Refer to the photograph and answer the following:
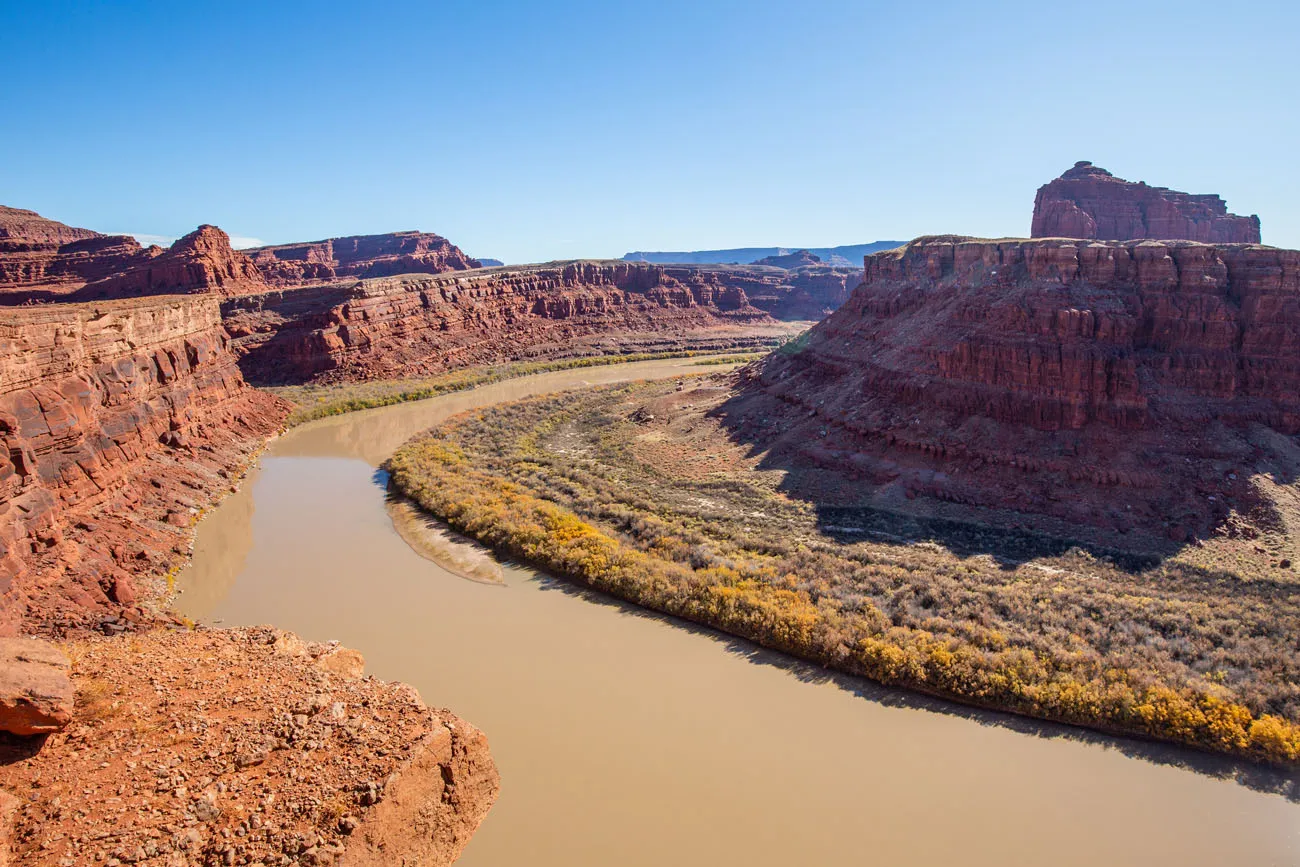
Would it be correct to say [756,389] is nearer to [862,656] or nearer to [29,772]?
[862,656]

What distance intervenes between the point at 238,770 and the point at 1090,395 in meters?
Result: 27.8

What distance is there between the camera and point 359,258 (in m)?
124

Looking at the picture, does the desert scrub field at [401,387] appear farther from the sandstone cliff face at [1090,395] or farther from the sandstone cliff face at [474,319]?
the sandstone cliff face at [1090,395]

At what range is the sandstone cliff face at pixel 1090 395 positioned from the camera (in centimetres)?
2277

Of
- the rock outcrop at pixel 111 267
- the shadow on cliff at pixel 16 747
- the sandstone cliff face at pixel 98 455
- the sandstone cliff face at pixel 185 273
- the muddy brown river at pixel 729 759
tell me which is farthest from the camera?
the sandstone cliff face at pixel 185 273

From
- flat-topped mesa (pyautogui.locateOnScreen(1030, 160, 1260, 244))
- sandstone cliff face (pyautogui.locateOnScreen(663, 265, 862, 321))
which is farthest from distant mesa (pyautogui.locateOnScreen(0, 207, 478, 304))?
flat-topped mesa (pyautogui.locateOnScreen(1030, 160, 1260, 244))

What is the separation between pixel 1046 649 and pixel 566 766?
11155 mm

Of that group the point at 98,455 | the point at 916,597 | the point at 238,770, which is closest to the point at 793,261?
the point at 916,597

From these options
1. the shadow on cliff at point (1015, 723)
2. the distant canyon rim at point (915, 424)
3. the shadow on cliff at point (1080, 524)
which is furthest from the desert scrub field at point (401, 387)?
the shadow on cliff at point (1015, 723)

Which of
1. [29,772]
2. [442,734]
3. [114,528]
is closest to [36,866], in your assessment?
[29,772]

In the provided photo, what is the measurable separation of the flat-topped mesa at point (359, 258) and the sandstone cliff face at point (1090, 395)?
8020 cm

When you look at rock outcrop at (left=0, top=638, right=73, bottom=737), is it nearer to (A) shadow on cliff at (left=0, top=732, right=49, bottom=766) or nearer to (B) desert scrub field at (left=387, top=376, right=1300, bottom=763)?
(A) shadow on cliff at (left=0, top=732, right=49, bottom=766)

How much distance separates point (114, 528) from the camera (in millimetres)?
20562

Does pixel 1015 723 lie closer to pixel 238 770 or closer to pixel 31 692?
pixel 238 770
